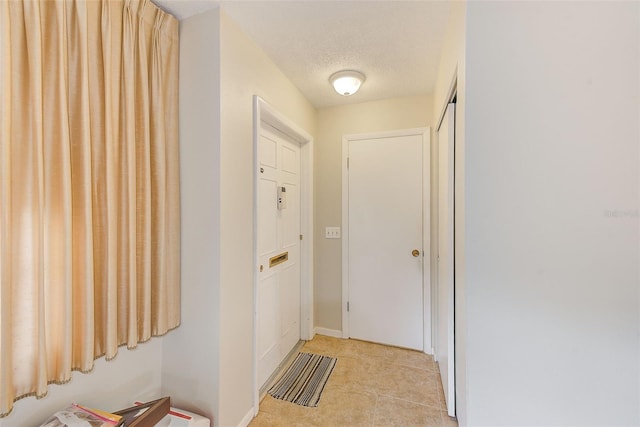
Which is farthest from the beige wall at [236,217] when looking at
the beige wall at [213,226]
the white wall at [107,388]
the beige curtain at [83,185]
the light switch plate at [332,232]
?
the light switch plate at [332,232]

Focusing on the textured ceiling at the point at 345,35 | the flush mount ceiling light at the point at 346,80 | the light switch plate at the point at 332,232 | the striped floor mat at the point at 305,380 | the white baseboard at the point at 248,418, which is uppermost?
the textured ceiling at the point at 345,35

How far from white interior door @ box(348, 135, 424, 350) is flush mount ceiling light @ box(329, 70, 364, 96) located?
60cm

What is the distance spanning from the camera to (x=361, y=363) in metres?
2.17

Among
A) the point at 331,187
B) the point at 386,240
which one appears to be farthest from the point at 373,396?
the point at 331,187

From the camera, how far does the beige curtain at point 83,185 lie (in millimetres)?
888

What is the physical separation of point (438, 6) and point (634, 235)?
136 cm

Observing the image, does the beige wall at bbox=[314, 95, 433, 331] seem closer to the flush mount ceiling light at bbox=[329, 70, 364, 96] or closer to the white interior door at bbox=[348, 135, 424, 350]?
the white interior door at bbox=[348, 135, 424, 350]

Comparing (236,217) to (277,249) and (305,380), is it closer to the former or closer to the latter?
(277,249)

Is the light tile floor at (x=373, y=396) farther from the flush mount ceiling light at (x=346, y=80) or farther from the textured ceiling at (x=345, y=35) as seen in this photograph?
the textured ceiling at (x=345, y=35)

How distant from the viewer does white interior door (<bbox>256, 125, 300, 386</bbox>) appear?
1896 millimetres

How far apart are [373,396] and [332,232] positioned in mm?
1427

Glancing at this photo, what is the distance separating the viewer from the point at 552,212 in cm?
92

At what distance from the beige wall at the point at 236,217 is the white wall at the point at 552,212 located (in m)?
1.19

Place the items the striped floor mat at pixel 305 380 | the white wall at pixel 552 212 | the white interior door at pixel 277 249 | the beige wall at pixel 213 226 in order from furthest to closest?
1. the white interior door at pixel 277 249
2. the striped floor mat at pixel 305 380
3. the beige wall at pixel 213 226
4. the white wall at pixel 552 212
